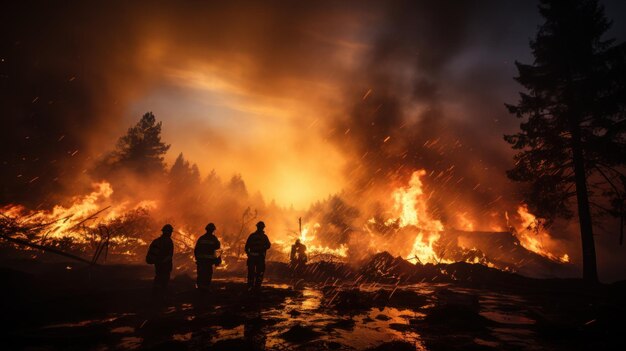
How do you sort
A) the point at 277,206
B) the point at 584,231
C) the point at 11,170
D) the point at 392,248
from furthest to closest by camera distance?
the point at 277,206 → the point at 392,248 → the point at 11,170 → the point at 584,231

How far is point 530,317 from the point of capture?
739cm

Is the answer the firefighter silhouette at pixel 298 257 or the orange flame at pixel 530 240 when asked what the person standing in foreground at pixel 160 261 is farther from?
the orange flame at pixel 530 240

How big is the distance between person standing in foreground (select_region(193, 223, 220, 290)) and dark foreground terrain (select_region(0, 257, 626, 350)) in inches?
19.6

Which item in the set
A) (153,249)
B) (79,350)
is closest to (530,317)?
(79,350)

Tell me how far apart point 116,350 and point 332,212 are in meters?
→ 60.2

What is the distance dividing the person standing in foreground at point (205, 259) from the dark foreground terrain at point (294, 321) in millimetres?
497

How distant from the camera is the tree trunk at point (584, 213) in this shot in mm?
13500

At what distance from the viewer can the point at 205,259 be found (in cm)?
991

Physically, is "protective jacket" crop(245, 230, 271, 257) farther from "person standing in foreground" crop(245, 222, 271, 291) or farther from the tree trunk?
the tree trunk

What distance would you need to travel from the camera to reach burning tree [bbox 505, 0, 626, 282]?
46.1 feet

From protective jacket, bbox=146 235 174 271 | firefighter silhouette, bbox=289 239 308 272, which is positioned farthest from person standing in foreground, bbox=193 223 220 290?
firefighter silhouette, bbox=289 239 308 272

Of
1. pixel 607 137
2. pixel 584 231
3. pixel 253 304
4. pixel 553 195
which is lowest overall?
pixel 253 304

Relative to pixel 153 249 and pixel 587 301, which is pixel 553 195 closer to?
pixel 587 301

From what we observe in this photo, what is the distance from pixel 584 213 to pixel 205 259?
57.3 feet
